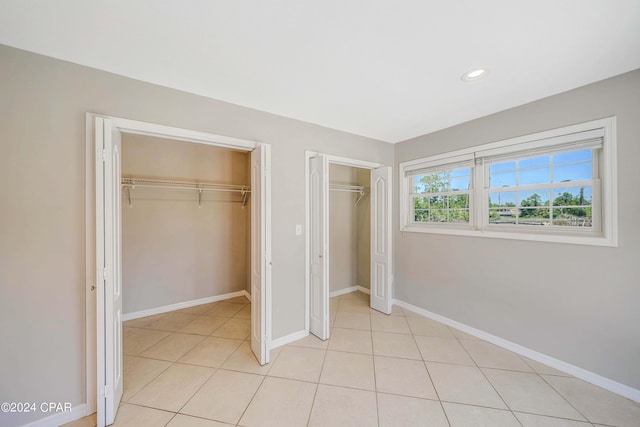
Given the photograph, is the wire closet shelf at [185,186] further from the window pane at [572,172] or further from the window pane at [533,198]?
the window pane at [572,172]

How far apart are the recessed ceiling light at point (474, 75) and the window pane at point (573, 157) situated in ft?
3.78

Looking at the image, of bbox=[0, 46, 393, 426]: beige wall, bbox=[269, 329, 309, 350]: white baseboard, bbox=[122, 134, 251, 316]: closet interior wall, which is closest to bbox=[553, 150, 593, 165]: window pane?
bbox=[269, 329, 309, 350]: white baseboard

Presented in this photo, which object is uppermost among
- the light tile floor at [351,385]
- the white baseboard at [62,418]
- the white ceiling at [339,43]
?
the white ceiling at [339,43]

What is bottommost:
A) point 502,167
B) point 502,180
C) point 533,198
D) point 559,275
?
point 559,275

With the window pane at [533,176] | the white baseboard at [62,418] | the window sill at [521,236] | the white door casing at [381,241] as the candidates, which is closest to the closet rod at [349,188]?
the white door casing at [381,241]

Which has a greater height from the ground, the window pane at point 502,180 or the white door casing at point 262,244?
the window pane at point 502,180

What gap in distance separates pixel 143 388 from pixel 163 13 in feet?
8.65

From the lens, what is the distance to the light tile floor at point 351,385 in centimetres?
159

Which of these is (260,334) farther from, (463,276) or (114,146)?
(463,276)

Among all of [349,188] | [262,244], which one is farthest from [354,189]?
[262,244]

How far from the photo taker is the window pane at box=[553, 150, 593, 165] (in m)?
1.99

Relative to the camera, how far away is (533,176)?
230 centimetres

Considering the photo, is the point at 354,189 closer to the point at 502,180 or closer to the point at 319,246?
the point at 319,246

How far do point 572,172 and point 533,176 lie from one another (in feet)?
0.88
